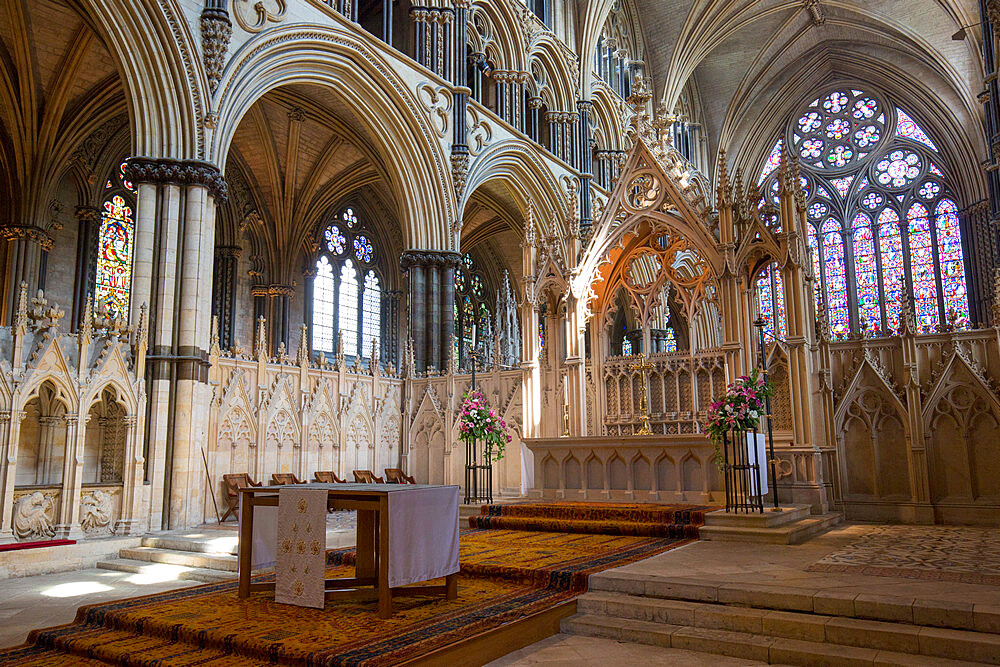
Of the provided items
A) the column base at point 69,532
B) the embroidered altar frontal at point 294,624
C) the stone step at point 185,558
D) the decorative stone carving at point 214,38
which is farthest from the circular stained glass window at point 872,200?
the column base at point 69,532

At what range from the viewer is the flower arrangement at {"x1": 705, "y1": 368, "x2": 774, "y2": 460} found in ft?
24.5

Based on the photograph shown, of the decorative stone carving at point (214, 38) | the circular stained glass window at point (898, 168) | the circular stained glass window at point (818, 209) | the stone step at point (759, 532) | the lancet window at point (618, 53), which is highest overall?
the lancet window at point (618, 53)

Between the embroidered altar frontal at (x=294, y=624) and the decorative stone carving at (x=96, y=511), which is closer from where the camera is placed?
the embroidered altar frontal at (x=294, y=624)

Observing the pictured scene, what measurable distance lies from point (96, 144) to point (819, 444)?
15820mm

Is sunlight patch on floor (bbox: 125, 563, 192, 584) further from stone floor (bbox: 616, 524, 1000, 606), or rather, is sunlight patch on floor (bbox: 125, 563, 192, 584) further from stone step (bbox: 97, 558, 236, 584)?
stone floor (bbox: 616, 524, 1000, 606)

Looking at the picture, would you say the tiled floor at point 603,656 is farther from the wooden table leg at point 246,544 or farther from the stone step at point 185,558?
the stone step at point 185,558

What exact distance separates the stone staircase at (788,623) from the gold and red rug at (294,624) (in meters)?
0.45

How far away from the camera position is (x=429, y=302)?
619 inches

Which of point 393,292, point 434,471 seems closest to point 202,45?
point 434,471

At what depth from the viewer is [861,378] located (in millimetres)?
10047

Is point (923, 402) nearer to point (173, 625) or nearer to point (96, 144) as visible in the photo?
point (173, 625)

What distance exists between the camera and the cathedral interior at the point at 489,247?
30.7 feet

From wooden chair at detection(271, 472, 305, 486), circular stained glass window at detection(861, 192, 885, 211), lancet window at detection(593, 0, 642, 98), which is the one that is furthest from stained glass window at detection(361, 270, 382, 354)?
circular stained glass window at detection(861, 192, 885, 211)

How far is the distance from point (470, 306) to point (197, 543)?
1786cm
